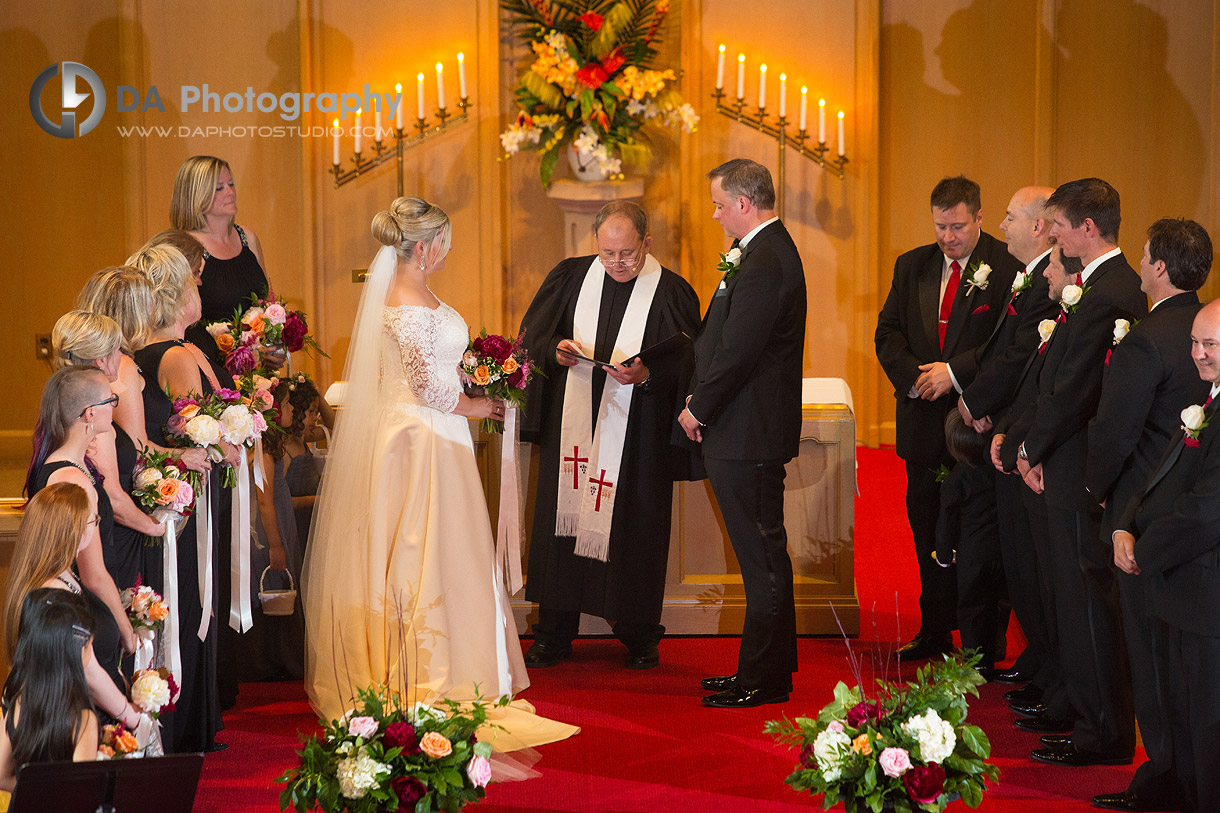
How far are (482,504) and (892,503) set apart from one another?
10.1ft

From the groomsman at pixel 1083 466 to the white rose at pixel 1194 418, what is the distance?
699 millimetres

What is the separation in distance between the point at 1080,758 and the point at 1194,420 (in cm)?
137

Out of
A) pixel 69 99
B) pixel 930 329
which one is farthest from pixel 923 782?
pixel 69 99

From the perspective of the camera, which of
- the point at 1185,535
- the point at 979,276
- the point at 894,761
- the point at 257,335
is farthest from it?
the point at 979,276

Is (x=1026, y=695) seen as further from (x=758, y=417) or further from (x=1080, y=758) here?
(x=758, y=417)

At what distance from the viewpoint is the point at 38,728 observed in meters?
2.91

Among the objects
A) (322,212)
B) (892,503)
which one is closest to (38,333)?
(322,212)

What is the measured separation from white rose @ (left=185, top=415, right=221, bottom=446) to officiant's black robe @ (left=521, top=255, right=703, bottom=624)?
5.65 ft

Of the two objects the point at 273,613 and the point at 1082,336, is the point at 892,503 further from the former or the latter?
the point at 273,613

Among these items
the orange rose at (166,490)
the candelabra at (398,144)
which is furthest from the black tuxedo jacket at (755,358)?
the candelabra at (398,144)

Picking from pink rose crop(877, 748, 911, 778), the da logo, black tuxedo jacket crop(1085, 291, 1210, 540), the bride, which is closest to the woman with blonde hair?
the bride

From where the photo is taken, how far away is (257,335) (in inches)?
189

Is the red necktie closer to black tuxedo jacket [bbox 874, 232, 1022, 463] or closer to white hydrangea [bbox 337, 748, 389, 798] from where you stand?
black tuxedo jacket [bbox 874, 232, 1022, 463]

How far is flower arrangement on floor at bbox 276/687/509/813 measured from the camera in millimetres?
3033
